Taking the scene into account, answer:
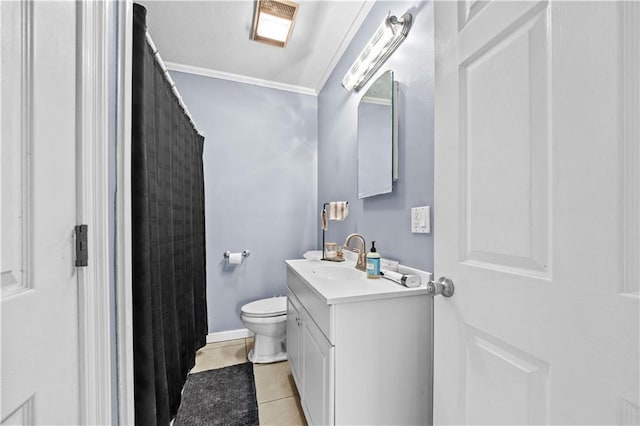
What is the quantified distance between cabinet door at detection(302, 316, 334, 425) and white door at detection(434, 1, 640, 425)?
38 cm

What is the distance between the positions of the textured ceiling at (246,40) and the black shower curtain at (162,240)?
0.75 metres

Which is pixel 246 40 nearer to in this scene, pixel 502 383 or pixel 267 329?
pixel 267 329

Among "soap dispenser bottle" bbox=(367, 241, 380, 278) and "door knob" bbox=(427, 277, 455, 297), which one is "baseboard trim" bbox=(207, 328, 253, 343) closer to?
"soap dispenser bottle" bbox=(367, 241, 380, 278)

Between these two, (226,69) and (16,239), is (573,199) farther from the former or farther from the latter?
A: (226,69)

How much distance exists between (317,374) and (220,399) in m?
0.92

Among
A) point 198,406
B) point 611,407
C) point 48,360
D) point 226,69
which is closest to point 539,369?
point 611,407

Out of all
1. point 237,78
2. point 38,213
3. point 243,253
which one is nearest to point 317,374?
point 38,213

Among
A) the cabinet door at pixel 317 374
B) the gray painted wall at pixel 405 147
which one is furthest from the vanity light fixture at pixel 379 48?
the cabinet door at pixel 317 374

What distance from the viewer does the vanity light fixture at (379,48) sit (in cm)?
134

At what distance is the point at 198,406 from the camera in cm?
157

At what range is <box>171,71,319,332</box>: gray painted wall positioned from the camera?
8.13 ft

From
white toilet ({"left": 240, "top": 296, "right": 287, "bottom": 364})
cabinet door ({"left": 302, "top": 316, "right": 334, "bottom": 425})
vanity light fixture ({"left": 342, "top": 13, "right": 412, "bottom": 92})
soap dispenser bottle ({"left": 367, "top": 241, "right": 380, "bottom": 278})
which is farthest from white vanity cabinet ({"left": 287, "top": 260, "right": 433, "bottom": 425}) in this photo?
vanity light fixture ({"left": 342, "top": 13, "right": 412, "bottom": 92})

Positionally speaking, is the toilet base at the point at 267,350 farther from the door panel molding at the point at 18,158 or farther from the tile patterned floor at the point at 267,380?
the door panel molding at the point at 18,158

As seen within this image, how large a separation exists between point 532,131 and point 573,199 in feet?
0.56
